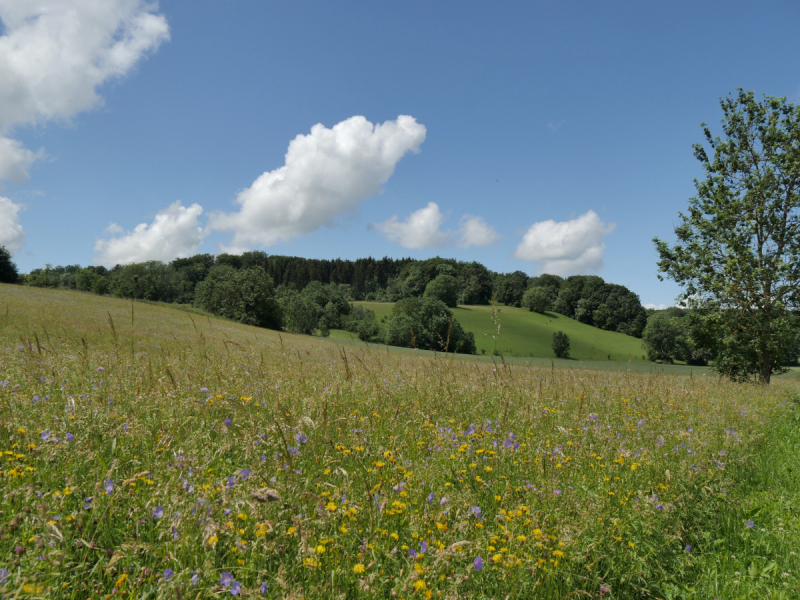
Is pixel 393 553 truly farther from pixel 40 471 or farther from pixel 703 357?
pixel 703 357

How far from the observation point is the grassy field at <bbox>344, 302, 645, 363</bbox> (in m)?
71.7

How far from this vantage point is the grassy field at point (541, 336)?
71.7 metres

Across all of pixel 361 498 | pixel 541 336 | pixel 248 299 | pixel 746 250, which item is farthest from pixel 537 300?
pixel 361 498

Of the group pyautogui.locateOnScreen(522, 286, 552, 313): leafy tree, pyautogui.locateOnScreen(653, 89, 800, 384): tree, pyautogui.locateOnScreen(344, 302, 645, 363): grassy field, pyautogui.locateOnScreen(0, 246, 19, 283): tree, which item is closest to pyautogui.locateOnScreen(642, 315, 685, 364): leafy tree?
pyautogui.locateOnScreen(344, 302, 645, 363): grassy field

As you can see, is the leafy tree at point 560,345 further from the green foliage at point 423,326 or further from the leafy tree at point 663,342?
the green foliage at point 423,326

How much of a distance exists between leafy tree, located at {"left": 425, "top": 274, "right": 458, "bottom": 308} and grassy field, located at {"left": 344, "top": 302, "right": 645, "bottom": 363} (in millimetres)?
4777

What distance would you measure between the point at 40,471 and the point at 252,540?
1569 millimetres

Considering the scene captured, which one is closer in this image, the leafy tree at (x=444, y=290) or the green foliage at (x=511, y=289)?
the leafy tree at (x=444, y=290)

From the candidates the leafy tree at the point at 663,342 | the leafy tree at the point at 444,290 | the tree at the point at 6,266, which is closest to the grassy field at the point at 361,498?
the leafy tree at the point at 663,342

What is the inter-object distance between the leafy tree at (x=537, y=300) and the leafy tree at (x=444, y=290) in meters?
21.4

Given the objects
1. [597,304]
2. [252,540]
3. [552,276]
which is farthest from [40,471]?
[552,276]

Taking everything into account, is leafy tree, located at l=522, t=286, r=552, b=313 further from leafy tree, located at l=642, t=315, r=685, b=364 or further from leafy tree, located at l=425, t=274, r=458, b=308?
leafy tree, located at l=642, t=315, r=685, b=364

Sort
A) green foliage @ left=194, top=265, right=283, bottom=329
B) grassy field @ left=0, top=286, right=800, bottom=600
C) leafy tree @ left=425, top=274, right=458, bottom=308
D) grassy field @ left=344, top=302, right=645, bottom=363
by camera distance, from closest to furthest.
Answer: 1. grassy field @ left=0, top=286, right=800, bottom=600
2. green foliage @ left=194, top=265, right=283, bottom=329
3. grassy field @ left=344, top=302, right=645, bottom=363
4. leafy tree @ left=425, top=274, right=458, bottom=308

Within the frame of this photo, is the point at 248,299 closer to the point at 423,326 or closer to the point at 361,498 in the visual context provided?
the point at 423,326
